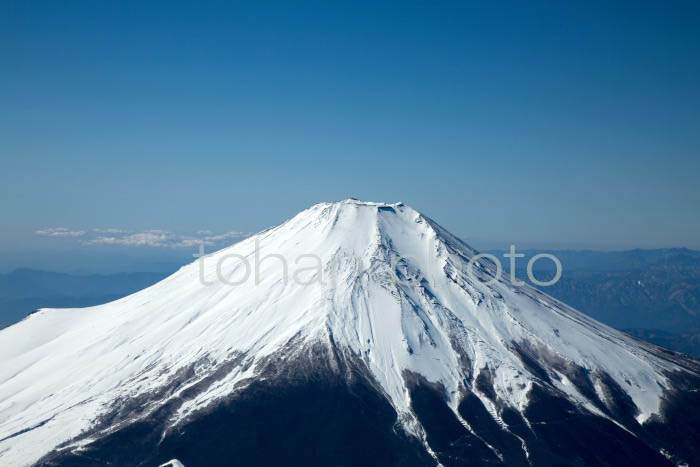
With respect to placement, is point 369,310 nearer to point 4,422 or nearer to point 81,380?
point 81,380

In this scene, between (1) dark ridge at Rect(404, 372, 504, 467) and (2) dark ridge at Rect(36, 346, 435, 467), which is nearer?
(2) dark ridge at Rect(36, 346, 435, 467)

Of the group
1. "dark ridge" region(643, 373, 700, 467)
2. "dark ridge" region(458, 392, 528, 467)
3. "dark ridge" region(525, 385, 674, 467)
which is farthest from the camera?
"dark ridge" region(643, 373, 700, 467)

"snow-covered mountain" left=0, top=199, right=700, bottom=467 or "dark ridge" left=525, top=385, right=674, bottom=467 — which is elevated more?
"snow-covered mountain" left=0, top=199, right=700, bottom=467

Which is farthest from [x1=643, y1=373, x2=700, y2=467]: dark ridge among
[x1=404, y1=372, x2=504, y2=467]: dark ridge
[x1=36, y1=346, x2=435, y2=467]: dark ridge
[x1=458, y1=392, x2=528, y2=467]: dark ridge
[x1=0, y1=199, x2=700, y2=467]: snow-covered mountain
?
[x1=36, y1=346, x2=435, y2=467]: dark ridge

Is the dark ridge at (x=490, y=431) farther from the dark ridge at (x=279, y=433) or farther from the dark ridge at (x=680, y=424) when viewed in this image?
the dark ridge at (x=680, y=424)

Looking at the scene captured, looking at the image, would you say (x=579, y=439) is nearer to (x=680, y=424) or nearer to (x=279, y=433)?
(x=680, y=424)

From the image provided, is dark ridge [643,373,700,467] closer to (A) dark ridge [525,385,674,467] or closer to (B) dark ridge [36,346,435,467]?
(A) dark ridge [525,385,674,467]

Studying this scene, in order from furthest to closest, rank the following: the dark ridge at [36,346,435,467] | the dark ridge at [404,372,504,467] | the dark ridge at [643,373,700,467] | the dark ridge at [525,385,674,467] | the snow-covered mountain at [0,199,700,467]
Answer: the dark ridge at [643,373,700,467]
the snow-covered mountain at [0,199,700,467]
the dark ridge at [525,385,674,467]
the dark ridge at [404,372,504,467]
the dark ridge at [36,346,435,467]

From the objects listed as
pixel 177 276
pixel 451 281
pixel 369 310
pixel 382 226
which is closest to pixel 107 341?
pixel 177 276
